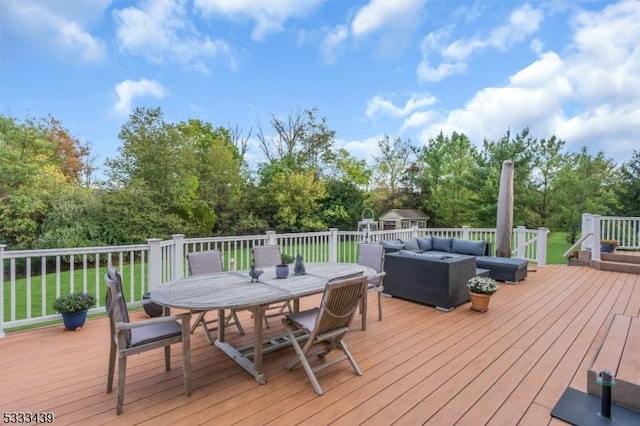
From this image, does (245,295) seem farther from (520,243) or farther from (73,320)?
(520,243)

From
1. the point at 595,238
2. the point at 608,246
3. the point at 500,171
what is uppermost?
the point at 500,171

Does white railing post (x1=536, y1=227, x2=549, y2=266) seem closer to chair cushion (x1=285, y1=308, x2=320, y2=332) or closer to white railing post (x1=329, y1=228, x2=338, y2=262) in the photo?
white railing post (x1=329, y1=228, x2=338, y2=262)

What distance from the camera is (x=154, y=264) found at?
4387mm

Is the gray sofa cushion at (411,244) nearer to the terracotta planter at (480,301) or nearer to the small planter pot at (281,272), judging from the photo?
the terracotta planter at (480,301)

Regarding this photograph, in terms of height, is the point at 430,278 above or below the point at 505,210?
below

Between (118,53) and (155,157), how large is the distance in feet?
11.8

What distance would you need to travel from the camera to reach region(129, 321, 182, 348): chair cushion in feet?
7.50

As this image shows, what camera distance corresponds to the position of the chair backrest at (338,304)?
7.98 ft

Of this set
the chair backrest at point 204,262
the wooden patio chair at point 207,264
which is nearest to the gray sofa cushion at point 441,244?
the wooden patio chair at point 207,264

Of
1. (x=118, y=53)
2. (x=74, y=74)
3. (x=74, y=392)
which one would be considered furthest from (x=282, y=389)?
(x=74, y=74)

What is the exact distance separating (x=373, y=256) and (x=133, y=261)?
3.69m

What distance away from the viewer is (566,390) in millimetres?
2459

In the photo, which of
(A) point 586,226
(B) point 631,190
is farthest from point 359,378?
(B) point 631,190

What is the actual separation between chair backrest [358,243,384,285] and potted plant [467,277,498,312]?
1410 mm
